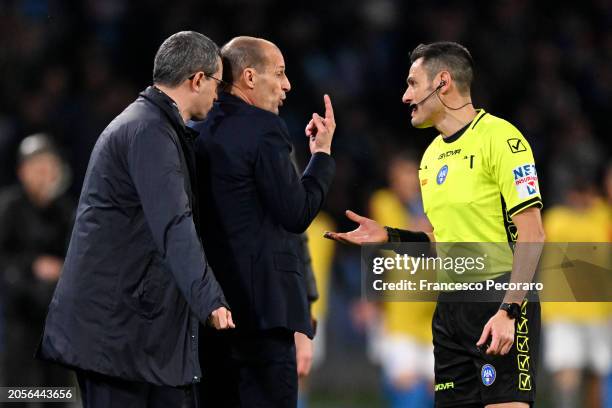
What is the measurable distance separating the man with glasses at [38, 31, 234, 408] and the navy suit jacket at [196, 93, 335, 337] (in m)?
0.37

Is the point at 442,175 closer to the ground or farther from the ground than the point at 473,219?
farther from the ground

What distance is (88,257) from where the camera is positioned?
436 cm

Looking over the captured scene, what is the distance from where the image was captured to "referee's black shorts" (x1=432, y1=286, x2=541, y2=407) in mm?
4645

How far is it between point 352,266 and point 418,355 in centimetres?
185

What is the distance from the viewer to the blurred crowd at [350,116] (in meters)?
8.12

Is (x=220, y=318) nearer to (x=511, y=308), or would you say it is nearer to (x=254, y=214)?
(x=254, y=214)

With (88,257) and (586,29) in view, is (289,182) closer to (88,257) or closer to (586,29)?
(88,257)

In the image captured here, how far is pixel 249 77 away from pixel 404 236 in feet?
3.25

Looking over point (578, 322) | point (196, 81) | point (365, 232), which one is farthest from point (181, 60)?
point (578, 322)

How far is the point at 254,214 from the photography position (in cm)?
480

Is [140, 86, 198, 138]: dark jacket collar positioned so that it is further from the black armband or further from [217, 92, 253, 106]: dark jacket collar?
the black armband

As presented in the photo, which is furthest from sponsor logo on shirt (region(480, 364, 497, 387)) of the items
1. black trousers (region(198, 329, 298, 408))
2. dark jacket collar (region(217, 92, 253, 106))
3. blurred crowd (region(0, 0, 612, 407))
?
blurred crowd (region(0, 0, 612, 407))

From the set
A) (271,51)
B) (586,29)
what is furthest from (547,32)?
(271,51)

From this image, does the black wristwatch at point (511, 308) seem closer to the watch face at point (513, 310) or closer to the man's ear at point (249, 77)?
the watch face at point (513, 310)
